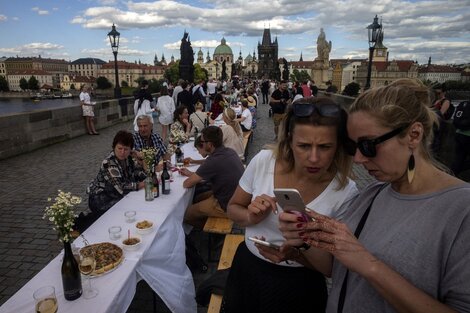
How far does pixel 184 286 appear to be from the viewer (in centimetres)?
308

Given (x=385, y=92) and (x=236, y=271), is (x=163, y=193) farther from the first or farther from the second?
(x=385, y=92)

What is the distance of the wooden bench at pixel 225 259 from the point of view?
8.83ft

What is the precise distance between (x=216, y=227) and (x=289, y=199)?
3.00 meters

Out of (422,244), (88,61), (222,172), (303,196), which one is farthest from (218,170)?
(88,61)

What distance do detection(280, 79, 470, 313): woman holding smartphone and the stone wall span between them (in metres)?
10.0

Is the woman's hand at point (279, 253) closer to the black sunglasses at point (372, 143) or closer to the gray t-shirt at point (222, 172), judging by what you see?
the black sunglasses at point (372, 143)

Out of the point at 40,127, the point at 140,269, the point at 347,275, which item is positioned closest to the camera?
the point at 347,275

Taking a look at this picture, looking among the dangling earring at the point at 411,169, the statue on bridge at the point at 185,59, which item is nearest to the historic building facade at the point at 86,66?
the statue on bridge at the point at 185,59

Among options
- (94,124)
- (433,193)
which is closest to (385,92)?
(433,193)

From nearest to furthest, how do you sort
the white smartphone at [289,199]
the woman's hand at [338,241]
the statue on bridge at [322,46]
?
the woman's hand at [338,241], the white smartphone at [289,199], the statue on bridge at [322,46]

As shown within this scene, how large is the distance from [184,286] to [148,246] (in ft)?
2.02

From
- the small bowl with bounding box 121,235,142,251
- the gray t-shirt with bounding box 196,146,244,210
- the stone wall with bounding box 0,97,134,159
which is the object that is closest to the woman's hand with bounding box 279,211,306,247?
the small bowl with bounding box 121,235,142,251

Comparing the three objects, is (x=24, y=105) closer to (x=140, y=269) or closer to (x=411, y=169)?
(x=140, y=269)

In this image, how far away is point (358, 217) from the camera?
1467mm
